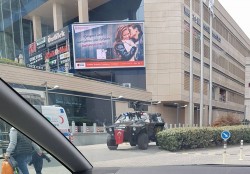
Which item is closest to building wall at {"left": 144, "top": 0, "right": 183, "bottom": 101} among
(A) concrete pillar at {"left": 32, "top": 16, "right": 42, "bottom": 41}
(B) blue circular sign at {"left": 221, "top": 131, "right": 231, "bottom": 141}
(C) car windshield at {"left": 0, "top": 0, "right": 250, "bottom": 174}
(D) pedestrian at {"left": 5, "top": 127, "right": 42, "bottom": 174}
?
(C) car windshield at {"left": 0, "top": 0, "right": 250, "bottom": 174}

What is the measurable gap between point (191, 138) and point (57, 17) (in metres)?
1.07

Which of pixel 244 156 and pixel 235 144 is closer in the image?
pixel 244 156

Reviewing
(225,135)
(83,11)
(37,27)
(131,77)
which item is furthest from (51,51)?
(225,135)

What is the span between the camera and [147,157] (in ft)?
5.60

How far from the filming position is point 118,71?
5.50 ft

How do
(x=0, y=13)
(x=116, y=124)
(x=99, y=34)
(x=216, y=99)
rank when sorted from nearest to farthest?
(x=0, y=13) → (x=99, y=34) → (x=116, y=124) → (x=216, y=99)

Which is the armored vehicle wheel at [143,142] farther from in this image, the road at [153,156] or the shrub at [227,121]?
the shrub at [227,121]

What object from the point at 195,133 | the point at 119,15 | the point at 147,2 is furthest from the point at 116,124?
the point at 147,2

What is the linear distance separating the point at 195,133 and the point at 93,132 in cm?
62

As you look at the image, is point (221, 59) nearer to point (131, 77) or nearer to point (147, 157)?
point (131, 77)

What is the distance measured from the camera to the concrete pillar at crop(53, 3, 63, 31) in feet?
4.82

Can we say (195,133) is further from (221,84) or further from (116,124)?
(116,124)

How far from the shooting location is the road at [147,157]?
1.61 m

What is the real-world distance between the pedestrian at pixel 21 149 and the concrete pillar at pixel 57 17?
0.63 meters
